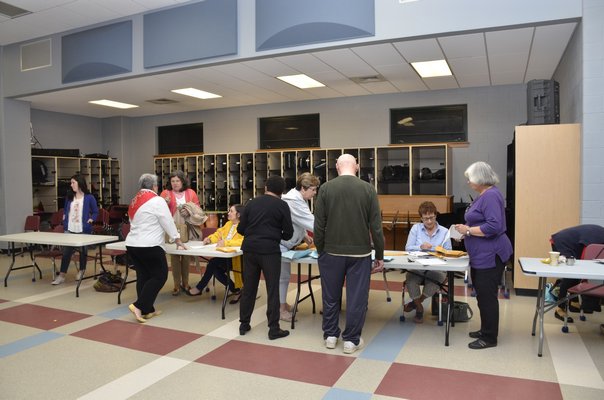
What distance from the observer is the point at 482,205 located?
3871mm

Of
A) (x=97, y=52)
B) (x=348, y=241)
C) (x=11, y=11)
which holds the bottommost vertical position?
(x=348, y=241)

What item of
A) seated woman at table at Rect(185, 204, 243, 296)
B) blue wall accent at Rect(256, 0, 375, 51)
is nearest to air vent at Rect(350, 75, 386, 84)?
blue wall accent at Rect(256, 0, 375, 51)

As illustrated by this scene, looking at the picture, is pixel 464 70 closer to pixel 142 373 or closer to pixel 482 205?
pixel 482 205

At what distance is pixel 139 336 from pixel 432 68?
5779 mm

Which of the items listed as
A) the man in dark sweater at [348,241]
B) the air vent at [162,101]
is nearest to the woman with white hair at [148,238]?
the man in dark sweater at [348,241]

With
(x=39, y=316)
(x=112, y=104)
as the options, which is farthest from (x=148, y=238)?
(x=112, y=104)

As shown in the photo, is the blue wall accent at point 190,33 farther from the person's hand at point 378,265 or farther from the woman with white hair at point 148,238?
the person's hand at point 378,265

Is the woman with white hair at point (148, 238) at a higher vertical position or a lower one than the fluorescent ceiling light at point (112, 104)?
lower

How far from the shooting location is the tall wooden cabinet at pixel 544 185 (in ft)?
17.7

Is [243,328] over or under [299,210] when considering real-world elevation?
under

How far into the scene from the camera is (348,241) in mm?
3740

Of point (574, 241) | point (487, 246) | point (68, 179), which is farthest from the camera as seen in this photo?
point (68, 179)

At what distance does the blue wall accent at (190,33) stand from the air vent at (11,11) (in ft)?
6.14

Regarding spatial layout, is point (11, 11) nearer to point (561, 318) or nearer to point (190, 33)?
point (190, 33)
